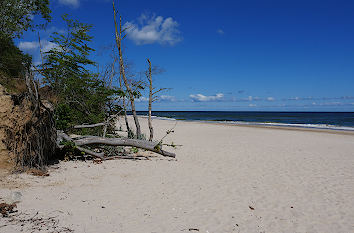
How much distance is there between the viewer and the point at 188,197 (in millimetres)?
5184

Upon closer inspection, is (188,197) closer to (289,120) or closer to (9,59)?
(9,59)

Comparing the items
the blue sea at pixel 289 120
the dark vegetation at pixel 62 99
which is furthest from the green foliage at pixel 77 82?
the blue sea at pixel 289 120

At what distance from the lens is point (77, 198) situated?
15.4 ft

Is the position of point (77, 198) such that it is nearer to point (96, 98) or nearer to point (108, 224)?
point (108, 224)

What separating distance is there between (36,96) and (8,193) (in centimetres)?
231

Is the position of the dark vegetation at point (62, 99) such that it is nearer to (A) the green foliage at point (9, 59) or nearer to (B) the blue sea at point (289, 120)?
(A) the green foliage at point (9, 59)

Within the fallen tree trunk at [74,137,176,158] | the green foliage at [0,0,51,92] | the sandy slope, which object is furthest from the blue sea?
the green foliage at [0,0,51,92]

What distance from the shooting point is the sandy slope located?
393 centimetres

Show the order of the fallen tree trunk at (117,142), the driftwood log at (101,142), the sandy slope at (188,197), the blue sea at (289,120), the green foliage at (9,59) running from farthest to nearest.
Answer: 1. the blue sea at (289,120)
2. the green foliage at (9,59)
3. the fallen tree trunk at (117,142)
4. the driftwood log at (101,142)
5. the sandy slope at (188,197)

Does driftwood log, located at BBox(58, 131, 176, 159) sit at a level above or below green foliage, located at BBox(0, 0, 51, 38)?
below

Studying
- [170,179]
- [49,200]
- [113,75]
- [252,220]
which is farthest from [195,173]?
[113,75]

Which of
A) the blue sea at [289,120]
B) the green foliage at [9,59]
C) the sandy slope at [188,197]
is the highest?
the green foliage at [9,59]

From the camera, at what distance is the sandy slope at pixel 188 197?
3.93 metres

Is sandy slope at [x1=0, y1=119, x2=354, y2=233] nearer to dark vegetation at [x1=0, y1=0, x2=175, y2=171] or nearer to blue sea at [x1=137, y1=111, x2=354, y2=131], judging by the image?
dark vegetation at [x1=0, y1=0, x2=175, y2=171]
